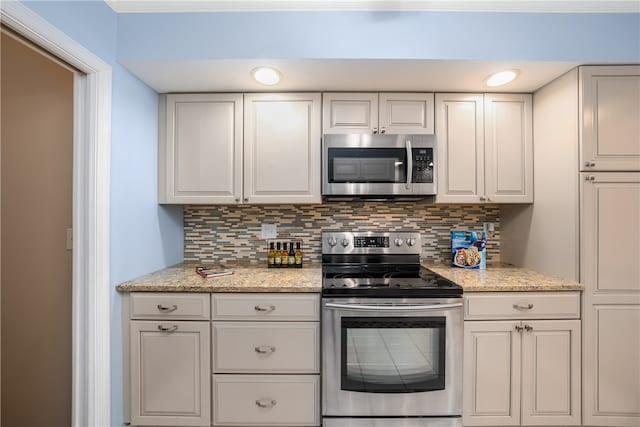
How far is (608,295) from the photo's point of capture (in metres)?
1.76

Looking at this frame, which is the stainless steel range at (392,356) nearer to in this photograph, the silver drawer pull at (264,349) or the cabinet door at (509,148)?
the silver drawer pull at (264,349)

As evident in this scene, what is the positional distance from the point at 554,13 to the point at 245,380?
8.38ft

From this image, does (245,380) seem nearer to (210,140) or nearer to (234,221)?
(234,221)

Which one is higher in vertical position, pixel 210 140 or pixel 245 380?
pixel 210 140

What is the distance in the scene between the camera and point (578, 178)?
177 centimetres

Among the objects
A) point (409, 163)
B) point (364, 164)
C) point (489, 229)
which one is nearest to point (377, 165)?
point (364, 164)

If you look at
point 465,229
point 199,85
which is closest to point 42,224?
point 199,85

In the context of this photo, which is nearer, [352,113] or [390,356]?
[390,356]

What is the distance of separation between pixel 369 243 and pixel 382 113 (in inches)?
35.8

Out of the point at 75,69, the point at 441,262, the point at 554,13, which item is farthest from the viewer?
the point at 441,262

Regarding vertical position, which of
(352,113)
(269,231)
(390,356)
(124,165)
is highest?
(352,113)

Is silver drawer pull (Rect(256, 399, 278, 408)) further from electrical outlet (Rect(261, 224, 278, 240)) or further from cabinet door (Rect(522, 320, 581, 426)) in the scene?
cabinet door (Rect(522, 320, 581, 426))

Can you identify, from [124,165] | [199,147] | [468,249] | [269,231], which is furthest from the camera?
[269,231]

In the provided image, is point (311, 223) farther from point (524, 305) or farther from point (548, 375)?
point (548, 375)
